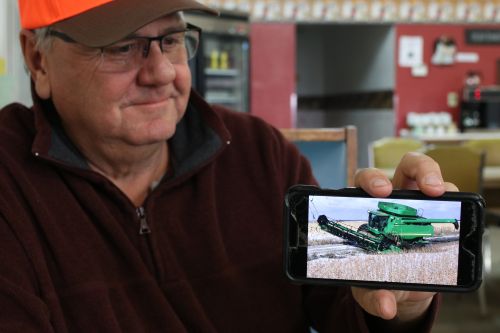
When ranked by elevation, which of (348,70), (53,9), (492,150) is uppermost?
(348,70)

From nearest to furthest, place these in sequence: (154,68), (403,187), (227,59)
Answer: (403,187), (154,68), (227,59)

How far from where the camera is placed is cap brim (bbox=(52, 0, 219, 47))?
1.01 m

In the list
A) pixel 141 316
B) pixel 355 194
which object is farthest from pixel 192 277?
pixel 355 194

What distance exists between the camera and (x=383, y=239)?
0.85 meters

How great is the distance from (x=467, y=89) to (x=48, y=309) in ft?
23.2

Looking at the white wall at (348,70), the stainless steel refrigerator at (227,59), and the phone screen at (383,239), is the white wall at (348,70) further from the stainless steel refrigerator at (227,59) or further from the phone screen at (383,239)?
the phone screen at (383,239)

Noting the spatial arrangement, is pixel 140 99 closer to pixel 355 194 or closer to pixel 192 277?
pixel 192 277

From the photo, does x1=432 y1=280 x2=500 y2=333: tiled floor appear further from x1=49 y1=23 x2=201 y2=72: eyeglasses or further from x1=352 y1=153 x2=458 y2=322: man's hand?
x1=49 y1=23 x2=201 y2=72: eyeglasses

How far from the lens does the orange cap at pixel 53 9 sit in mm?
1026

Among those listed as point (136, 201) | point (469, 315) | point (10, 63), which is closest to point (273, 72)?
point (469, 315)

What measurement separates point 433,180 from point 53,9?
69 cm

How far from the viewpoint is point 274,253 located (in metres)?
1.17

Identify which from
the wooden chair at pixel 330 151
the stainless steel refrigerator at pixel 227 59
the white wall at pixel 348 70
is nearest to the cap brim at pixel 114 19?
the wooden chair at pixel 330 151

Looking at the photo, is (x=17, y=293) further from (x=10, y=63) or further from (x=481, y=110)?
(x=481, y=110)
